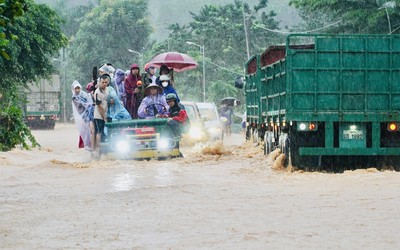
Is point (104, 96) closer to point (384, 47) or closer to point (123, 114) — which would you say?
point (123, 114)

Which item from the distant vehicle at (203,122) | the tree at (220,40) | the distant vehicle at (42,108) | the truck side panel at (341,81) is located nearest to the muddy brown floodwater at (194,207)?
the truck side panel at (341,81)

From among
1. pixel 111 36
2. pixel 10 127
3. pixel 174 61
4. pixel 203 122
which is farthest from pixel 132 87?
pixel 111 36

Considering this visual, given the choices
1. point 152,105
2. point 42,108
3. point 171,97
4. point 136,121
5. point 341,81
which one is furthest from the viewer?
point 42,108

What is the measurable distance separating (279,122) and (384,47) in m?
2.61

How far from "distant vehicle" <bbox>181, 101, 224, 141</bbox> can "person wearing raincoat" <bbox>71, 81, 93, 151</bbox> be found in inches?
234

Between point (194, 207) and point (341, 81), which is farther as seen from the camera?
point (341, 81)

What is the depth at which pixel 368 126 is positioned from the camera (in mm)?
18609

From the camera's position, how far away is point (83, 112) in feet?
83.6

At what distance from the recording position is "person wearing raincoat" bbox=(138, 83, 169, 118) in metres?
24.2

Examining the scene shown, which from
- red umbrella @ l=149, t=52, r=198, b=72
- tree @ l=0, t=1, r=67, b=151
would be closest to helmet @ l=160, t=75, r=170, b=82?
red umbrella @ l=149, t=52, r=198, b=72

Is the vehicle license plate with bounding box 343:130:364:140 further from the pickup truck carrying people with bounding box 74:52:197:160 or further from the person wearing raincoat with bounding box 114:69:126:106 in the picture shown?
the person wearing raincoat with bounding box 114:69:126:106

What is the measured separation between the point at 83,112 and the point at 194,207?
12228 mm

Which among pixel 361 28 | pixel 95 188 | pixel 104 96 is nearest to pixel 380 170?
pixel 95 188

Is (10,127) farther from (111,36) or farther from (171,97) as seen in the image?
(111,36)
